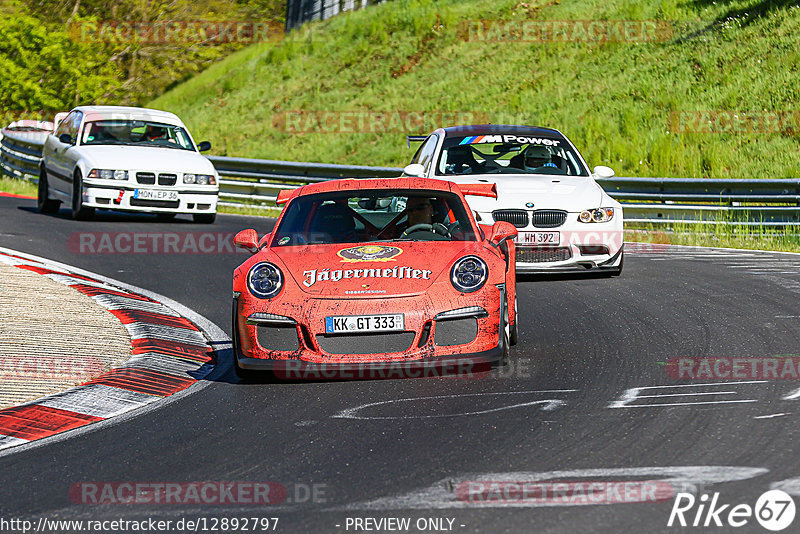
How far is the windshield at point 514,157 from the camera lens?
12711 mm

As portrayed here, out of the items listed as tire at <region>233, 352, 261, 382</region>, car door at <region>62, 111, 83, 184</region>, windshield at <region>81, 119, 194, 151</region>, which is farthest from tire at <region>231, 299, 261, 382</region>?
windshield at <region>81, 119, 194, 151</region>

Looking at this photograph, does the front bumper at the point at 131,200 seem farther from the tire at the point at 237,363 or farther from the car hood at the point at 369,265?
the tire at the point at 237,363

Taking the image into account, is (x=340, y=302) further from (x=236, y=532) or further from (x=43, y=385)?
(x=236, y=532)

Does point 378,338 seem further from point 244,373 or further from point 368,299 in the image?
point 244,373

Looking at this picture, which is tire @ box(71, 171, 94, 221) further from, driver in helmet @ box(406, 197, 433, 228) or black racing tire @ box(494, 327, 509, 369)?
black racing tire @ box(494, 327, 509, 369)

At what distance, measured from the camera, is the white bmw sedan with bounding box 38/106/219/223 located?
Answer: 16547 mm

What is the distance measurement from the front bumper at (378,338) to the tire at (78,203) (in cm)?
1035

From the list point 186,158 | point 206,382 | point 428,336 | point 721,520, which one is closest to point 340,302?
point 428,336

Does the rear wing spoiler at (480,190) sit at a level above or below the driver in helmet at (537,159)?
below

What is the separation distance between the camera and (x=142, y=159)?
16.8m

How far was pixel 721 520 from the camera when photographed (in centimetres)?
429

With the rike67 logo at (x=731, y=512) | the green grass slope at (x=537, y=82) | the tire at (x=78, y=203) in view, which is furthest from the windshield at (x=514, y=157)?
the green grass slope at (x=537, y=82)

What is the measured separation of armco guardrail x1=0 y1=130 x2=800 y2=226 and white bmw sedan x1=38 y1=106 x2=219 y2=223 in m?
3.30

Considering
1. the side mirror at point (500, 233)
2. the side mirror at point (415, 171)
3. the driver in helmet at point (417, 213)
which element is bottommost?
the side mirror at point (500, 233)
